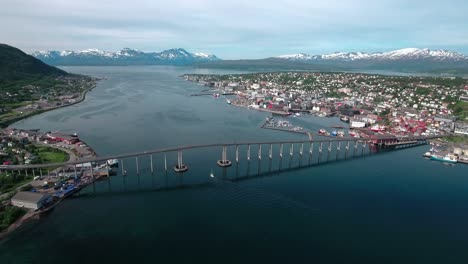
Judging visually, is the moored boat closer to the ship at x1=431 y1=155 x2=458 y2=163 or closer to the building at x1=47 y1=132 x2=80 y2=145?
the building at x1=47 y1=132 x2=80 y2=145

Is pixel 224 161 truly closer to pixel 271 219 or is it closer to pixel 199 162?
pixel 199 162

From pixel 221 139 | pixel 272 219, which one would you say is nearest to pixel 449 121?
pixel 221 139

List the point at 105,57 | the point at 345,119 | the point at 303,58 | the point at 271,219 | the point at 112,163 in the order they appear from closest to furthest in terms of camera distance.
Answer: the point at 271,219
the point at 112,163
the point at 345,119
the point at 105,57
the point at 303,58

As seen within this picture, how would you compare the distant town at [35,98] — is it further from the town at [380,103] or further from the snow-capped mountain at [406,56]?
the snow-capped mountain at [406,56]

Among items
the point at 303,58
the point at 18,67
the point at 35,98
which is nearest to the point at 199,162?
the point at 35,98

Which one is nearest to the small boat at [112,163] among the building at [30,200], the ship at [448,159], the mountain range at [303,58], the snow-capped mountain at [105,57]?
the building at [30,200]

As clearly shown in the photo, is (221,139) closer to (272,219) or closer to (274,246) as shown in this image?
(272,219)

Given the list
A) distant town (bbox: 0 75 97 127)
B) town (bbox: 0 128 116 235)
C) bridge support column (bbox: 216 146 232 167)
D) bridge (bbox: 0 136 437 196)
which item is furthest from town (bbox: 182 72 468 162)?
distant town (bbox: 0 75 97 127)
